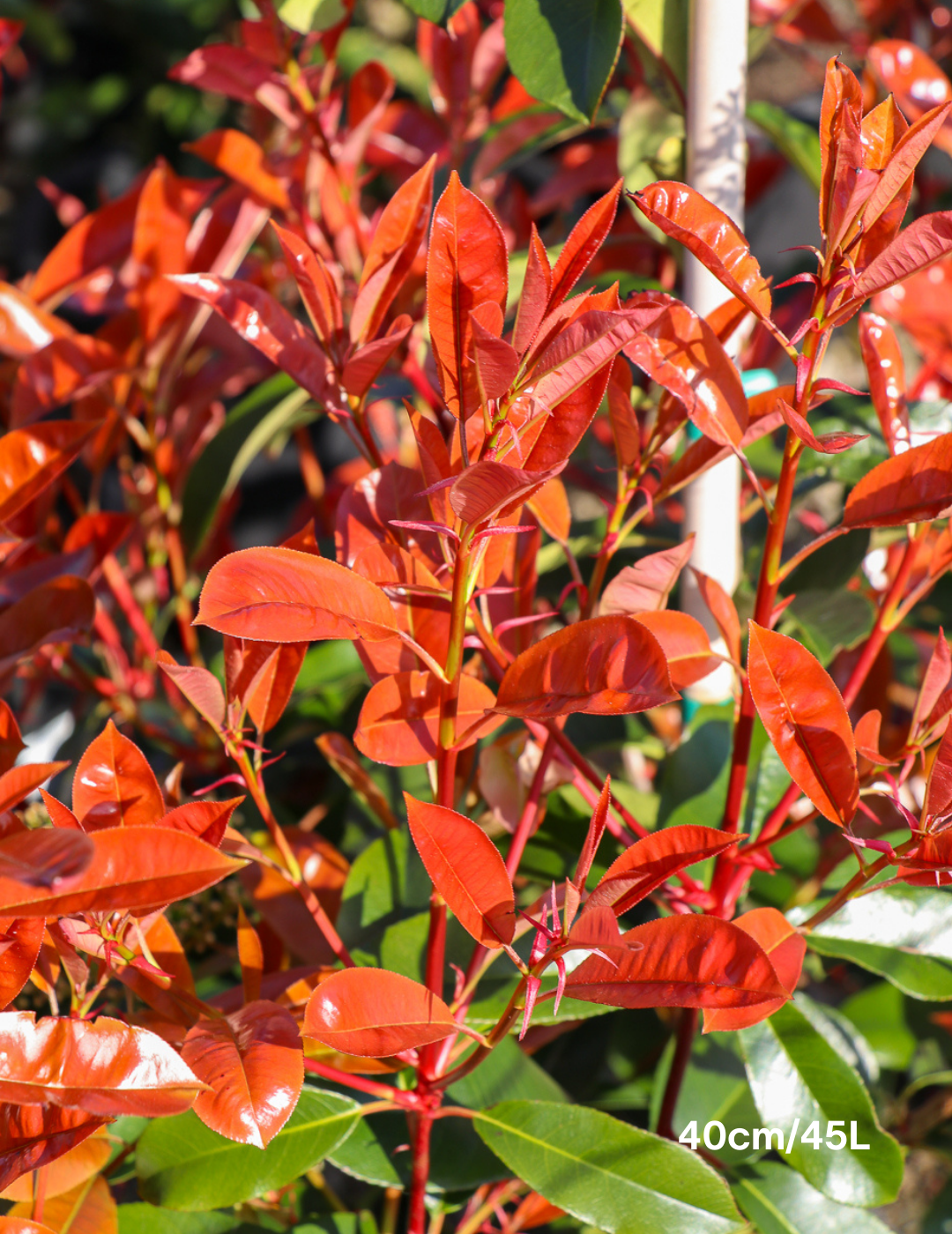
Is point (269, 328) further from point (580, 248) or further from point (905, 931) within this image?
point (905, 931)

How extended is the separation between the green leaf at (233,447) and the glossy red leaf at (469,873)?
1.89ft

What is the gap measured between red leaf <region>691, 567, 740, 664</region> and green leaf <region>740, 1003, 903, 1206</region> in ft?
0.72

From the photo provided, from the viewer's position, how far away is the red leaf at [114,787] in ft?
1.49

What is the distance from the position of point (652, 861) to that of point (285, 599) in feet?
0.60

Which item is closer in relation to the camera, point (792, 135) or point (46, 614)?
point (46, 614)

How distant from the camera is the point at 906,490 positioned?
48 centimetres

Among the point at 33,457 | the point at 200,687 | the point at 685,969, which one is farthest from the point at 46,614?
the point at 685,969

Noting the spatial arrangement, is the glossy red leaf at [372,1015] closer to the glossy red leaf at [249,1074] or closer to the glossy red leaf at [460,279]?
the glossy red leaf at [249,1074]

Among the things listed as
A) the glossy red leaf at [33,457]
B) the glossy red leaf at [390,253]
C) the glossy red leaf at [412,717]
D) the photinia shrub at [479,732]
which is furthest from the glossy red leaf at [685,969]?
the glossy red leaf at [33,457]

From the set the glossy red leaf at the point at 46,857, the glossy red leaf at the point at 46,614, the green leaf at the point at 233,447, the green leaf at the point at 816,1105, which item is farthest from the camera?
the green leaf at the point at 233,447

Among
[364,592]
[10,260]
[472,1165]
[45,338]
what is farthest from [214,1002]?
[10,260]

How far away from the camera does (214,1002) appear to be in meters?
0.59

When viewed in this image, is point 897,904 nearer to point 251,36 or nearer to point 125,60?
point 251,36

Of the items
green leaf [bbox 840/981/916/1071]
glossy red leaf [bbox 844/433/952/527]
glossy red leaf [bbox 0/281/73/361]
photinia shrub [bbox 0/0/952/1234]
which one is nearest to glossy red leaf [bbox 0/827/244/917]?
photinia shrub [bbox 0/0/952/1234]
